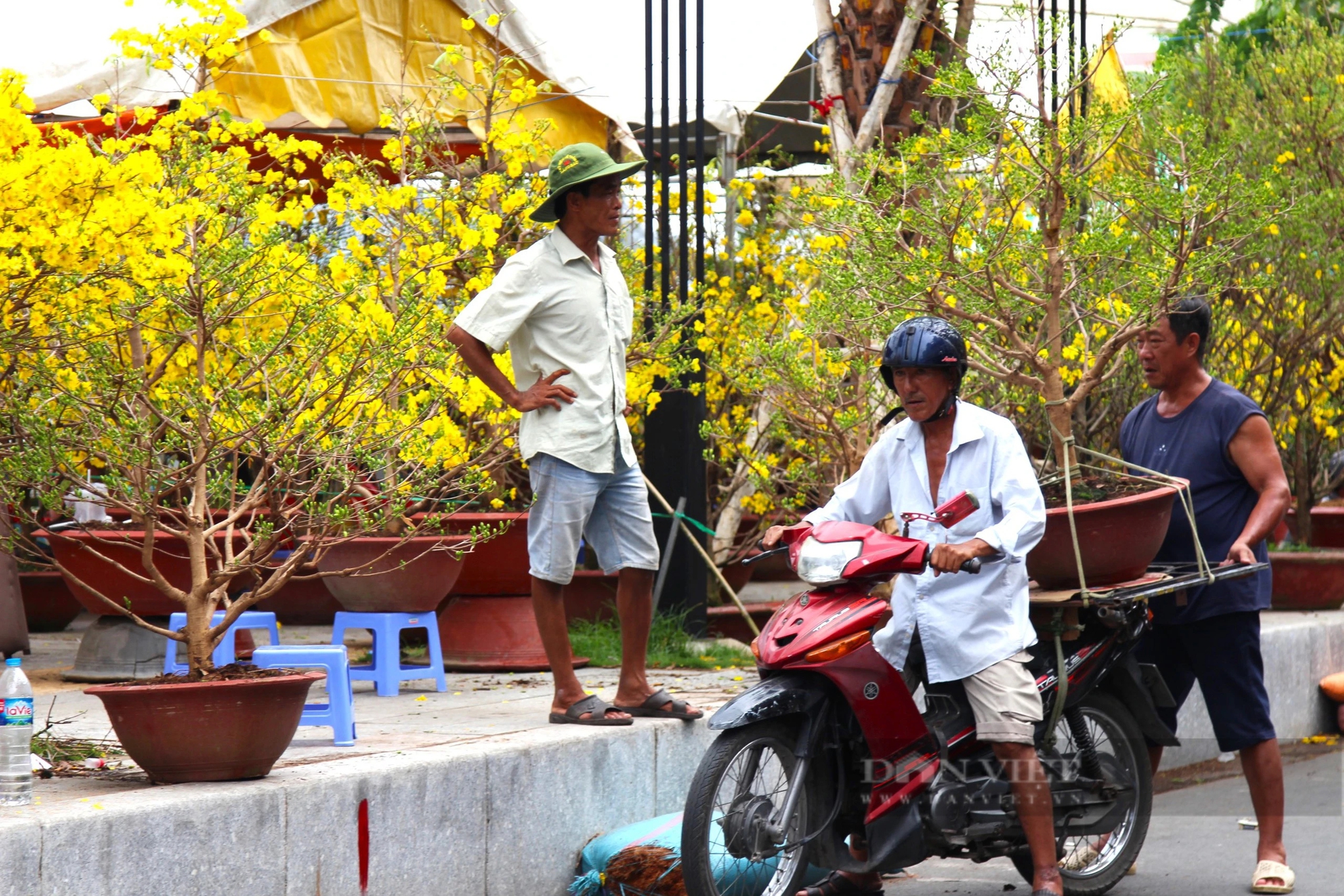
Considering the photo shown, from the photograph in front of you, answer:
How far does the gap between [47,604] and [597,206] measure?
4.82 meters

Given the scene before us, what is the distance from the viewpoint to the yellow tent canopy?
7.75 metres

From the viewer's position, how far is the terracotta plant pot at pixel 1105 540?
4746 mm

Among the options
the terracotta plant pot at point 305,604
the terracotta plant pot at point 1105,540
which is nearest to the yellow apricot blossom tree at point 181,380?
the terracotta plant pot at point 1105,540

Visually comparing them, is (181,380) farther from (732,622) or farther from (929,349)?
(732,622)

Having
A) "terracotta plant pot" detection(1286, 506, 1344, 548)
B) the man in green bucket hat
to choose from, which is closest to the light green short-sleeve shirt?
the man in green bucket hat

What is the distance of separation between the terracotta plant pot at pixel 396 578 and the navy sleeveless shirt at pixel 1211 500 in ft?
8.75

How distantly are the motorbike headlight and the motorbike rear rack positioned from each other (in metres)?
0.79

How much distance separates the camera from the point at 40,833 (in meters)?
3.44

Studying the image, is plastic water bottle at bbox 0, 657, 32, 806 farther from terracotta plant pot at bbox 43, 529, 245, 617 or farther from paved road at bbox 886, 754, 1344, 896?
paved road at bbox 886, 754, 1344, 896

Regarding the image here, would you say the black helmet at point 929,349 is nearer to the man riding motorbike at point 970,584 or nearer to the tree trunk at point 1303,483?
the man riding motorbike at point 970,584

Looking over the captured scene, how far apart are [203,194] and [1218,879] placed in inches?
162

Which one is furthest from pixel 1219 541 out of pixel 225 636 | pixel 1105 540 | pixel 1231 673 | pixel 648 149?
pixel 225 636

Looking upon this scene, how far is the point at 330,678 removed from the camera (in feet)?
15.4

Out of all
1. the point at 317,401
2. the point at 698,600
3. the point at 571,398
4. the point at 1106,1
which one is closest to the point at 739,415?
the point at 698,600
